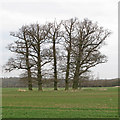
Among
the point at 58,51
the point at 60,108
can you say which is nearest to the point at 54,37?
the point at 58,51

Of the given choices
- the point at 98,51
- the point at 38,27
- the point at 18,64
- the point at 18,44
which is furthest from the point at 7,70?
the point at 98,51

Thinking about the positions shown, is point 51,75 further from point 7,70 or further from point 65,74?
point 7,70

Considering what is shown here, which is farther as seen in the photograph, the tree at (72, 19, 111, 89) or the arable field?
the tree at (72, 19, 111, 89)

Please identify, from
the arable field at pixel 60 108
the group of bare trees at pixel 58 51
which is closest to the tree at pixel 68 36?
the group of bare trees at pixel 58 51

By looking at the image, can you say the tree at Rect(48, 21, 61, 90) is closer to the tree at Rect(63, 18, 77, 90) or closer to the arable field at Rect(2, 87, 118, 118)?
the tree at Rect(63, 18, 77, 90)

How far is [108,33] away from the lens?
47.7m

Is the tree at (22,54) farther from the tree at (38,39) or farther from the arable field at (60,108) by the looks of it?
the arable field at (60,108)

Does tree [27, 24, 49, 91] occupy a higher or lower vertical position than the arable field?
higher

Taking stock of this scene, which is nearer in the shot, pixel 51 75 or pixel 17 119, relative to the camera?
pixel 17 119

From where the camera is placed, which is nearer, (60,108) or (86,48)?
(60,108)

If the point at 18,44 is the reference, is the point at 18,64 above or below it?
below

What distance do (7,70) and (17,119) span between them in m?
35.0

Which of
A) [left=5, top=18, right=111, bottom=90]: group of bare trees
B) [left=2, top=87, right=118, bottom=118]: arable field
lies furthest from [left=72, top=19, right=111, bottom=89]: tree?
[left=2, top=87, right=118, bottom=118]: arable field

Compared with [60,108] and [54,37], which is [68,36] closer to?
[54,37]
